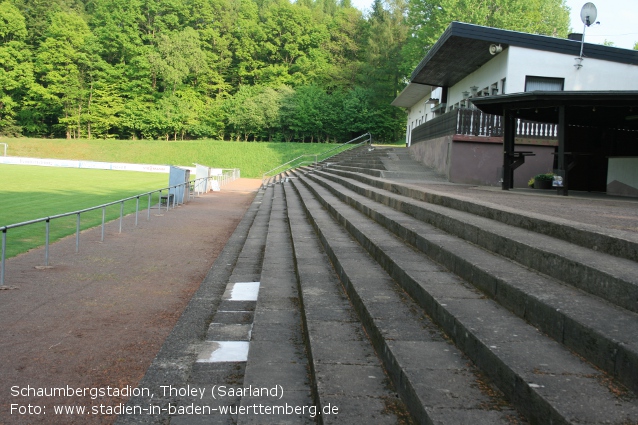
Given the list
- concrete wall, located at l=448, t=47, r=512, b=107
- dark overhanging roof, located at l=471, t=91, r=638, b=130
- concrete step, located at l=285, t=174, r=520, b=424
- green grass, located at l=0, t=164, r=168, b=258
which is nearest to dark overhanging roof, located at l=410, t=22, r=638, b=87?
concrete wall, located at l=448, t=47, r=512, b=107

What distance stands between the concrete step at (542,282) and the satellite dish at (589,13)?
11987 mm

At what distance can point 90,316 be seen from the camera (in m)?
5.72

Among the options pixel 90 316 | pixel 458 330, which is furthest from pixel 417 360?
pixel 90 316

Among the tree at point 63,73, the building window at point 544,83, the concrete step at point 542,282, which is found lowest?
the concrete step at point 542,282

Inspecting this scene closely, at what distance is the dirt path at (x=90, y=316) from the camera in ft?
12.4

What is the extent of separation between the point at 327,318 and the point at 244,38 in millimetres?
71034

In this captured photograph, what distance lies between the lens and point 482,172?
48.6ft

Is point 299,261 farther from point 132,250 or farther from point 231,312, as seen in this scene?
point 132,250

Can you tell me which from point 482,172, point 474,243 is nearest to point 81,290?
point 474,243

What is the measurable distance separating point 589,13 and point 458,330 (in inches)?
585

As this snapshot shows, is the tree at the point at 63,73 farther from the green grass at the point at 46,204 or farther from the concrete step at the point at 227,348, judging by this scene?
the concrete step at the point at 227,348

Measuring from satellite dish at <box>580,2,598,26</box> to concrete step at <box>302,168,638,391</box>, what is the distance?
11987 millimetres

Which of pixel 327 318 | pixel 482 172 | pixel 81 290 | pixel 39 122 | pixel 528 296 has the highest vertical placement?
pixel 39 122

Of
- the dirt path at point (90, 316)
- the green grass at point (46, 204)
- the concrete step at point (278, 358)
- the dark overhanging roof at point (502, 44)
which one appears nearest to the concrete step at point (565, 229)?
the concrete step at point (278, 358)
